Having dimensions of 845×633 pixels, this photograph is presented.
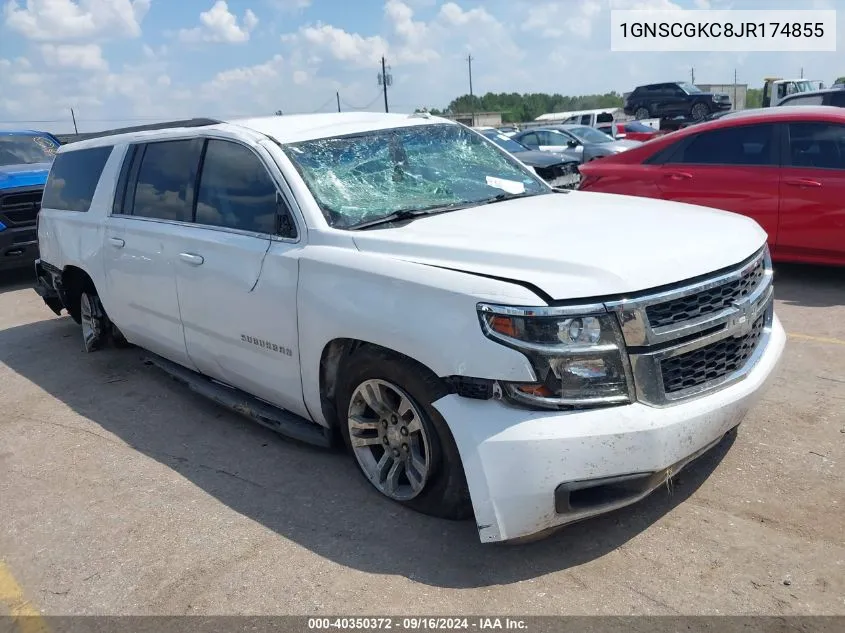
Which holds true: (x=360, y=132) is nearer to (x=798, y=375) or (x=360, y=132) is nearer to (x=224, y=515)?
(x=224, y=515)

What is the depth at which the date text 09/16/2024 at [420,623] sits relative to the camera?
8.91 ft

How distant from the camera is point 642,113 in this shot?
1224 inches

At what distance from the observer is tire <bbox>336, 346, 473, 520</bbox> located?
10.1ft

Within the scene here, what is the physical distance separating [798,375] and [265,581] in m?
3.55

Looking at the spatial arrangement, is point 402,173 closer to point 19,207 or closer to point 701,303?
point 701,303

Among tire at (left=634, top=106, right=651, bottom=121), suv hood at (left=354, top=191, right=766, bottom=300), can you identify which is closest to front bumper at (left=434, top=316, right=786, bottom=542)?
suv hood at (left=354, top=191, right=766, bottom=300)

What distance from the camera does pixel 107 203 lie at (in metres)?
5.41

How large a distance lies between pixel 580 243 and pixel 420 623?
63.5 inches

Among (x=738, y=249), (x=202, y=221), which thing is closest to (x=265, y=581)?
(x=202, y=221)

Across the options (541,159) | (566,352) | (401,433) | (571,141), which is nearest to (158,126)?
(401,433)

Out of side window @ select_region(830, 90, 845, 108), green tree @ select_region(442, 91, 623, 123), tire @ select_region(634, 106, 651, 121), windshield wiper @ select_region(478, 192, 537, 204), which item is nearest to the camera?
windshield wiper @ select_region(478, 192, 537, 204)

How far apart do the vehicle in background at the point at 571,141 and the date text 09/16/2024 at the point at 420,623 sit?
14.3 metres

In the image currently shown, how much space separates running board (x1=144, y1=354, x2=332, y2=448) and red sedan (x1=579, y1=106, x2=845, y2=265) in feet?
16.1

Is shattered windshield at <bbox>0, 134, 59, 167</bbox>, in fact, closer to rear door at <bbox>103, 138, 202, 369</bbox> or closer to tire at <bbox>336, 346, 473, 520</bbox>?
rear door at <bbox>103, 138, 202, 369</bbox>
